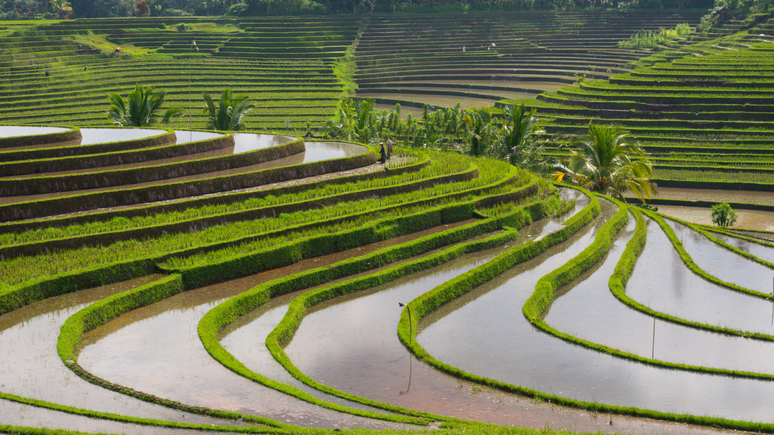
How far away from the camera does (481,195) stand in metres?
18.6

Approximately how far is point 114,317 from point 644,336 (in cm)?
854

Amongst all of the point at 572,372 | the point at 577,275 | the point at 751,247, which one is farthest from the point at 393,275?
the point at 751,247

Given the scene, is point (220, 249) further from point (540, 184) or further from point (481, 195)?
point (540, 184)

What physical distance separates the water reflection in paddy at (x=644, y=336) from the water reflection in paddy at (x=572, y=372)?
0.62 m

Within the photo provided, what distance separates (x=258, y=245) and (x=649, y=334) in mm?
7368

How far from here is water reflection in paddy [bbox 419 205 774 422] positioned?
9.18 metres

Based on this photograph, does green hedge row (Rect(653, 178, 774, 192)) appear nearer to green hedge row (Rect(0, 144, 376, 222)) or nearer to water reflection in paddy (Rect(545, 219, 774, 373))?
green hedge row (Rect(0, 144, 376, 222))

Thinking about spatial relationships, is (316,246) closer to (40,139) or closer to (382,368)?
(382,368)

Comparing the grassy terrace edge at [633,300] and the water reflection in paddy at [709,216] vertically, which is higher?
the grassy terrace edge at [633,300]

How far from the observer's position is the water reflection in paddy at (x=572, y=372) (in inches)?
361

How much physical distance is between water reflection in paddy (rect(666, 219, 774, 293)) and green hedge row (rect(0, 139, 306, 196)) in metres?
11.4

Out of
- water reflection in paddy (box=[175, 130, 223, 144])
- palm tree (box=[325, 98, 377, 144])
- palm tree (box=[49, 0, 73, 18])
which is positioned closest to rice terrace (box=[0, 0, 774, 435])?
palm tree (box=[325, 98, 377, 144])

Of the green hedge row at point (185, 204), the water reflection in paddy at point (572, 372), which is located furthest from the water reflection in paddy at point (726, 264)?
the green hedge row at point (185, 204)

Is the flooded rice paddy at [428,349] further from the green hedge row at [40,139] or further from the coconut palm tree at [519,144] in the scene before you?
the coconut palm tree at [519,144]
